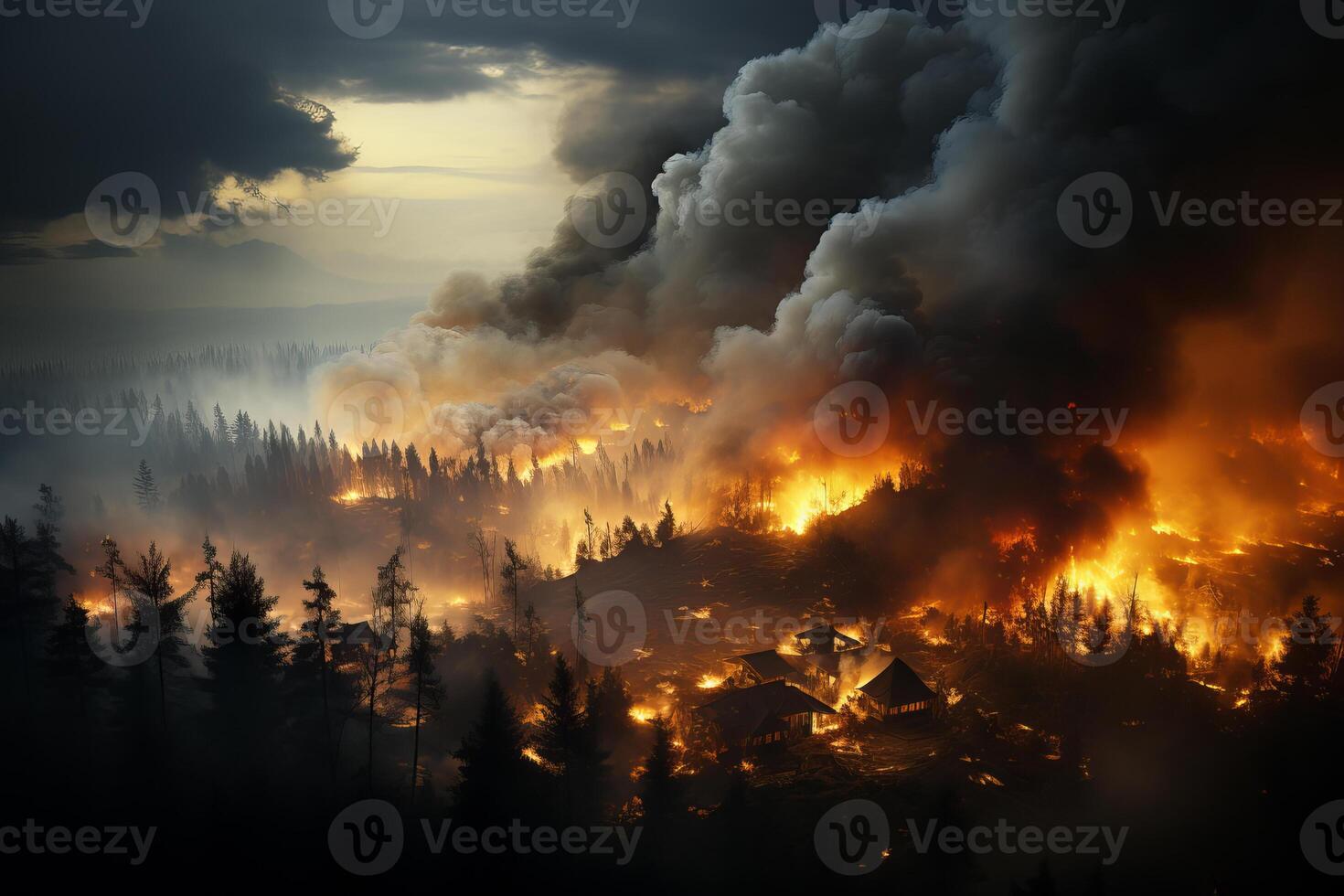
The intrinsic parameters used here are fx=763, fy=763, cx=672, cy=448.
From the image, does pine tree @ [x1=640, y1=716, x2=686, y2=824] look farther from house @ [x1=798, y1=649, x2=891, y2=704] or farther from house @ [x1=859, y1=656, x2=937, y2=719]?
house @ [x1=859, y1=656, x2=937, y2=719]

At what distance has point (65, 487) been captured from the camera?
14512cm

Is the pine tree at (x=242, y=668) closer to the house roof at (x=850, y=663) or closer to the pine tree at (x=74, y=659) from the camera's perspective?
the pine tree at (x=74, y=659)

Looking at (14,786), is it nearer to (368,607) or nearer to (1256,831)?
(368,607)

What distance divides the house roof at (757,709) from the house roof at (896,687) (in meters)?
4.16

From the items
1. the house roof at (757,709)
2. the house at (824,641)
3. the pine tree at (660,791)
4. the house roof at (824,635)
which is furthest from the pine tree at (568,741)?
the house roof at (824,635)

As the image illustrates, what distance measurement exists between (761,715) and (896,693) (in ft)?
39.4

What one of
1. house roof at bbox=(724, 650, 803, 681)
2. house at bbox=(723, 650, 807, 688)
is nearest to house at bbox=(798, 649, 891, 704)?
house at bbox=(723, 650, 807, 688)

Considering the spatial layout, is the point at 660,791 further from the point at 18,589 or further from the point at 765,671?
the point at 18,589

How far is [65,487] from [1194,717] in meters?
179

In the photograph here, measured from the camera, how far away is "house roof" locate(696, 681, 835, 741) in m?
56.2

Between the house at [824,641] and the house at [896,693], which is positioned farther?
the house at [824,641]

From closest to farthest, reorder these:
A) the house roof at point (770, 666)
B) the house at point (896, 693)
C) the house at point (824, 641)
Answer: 1. the house at point (896, 693)
2. the house roof at point (770, 666)
3. the house at point (824, 641)

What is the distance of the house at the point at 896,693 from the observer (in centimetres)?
6053

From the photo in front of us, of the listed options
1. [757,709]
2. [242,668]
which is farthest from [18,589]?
[757,709]
